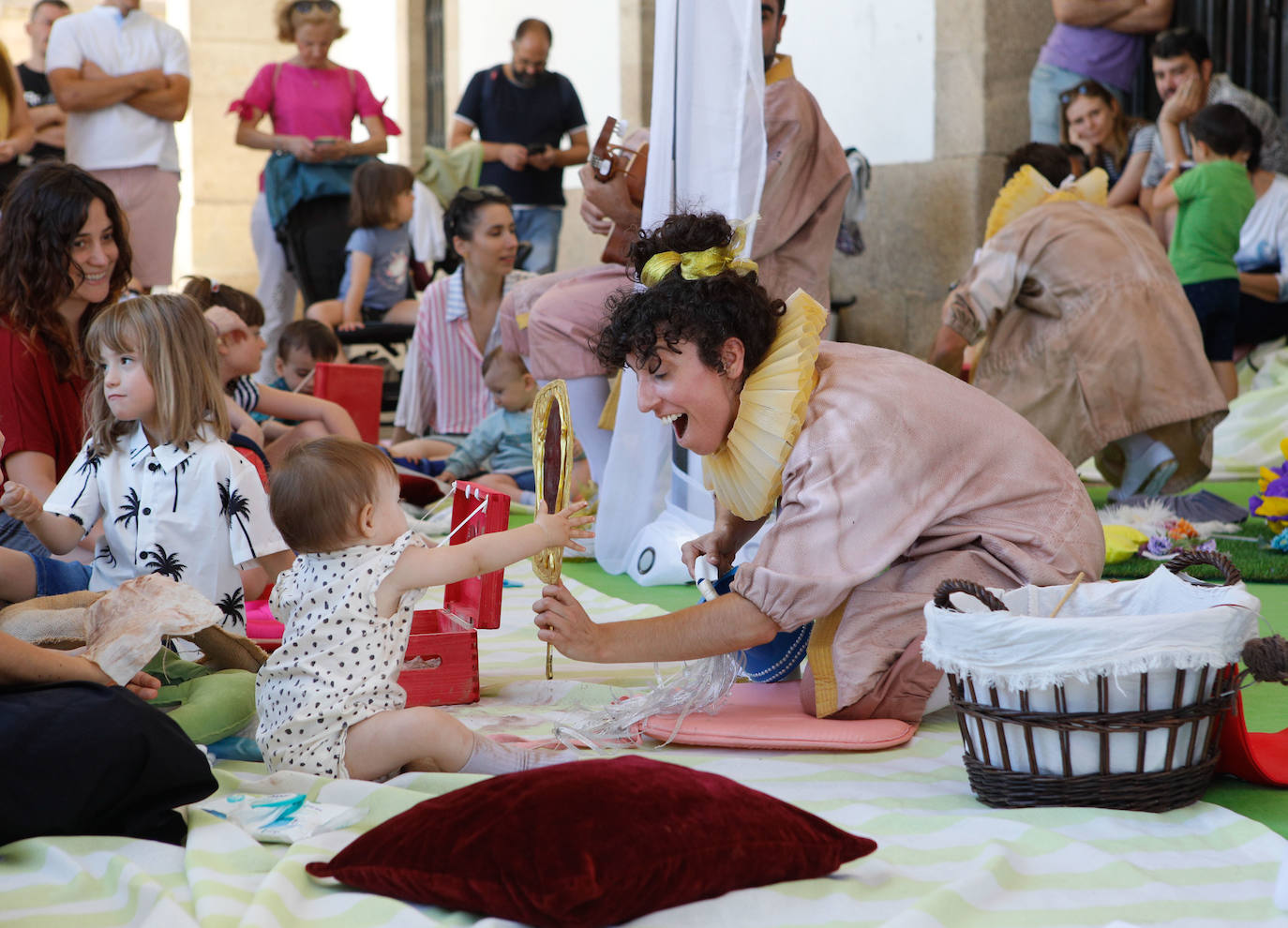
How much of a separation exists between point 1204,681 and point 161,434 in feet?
6.39

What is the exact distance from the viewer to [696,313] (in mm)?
2361

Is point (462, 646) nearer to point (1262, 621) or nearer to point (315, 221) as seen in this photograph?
point (1262, 621)

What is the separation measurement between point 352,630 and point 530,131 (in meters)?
5.92

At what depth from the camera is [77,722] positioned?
6.10 ft

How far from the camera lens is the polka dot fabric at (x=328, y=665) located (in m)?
2.21

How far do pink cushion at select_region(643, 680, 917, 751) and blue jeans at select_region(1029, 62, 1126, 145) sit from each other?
209 inches

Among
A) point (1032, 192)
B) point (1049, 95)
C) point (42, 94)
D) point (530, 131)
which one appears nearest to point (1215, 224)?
point (1049, 95)

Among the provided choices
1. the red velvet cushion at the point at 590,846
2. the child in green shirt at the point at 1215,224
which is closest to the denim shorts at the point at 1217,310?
the child in green shirt at the point at 1215,224

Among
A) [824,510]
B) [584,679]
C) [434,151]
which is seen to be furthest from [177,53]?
[824,510]

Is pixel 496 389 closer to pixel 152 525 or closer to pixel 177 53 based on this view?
pixel 177 53

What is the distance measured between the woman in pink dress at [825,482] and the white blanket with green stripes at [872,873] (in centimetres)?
27

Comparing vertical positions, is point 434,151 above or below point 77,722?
above

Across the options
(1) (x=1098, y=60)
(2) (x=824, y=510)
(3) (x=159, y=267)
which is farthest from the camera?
(1) (x=1098, y=60)

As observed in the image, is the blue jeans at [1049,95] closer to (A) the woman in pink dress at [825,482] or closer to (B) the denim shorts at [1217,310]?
(B) the denim shorts at [1217,310]
